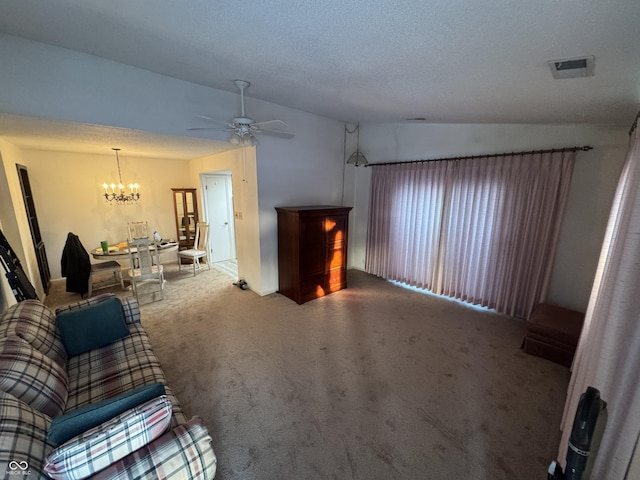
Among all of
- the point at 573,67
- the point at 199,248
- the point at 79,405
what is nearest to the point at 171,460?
the point at 79,405

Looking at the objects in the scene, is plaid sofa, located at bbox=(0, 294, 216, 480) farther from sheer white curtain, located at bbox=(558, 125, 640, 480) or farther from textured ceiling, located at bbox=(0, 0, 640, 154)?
textured ceiling, located at bbox=(0, 0, 640, 154)

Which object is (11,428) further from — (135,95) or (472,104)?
(472,104)

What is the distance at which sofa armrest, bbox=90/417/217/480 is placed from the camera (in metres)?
1.01

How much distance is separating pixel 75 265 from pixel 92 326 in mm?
2503

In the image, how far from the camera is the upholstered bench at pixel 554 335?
8.11ft

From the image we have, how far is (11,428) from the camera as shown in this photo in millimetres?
1043

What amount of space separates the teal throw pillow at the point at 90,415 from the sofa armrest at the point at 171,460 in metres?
0.23

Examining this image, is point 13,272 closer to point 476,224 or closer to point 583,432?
point 583,432

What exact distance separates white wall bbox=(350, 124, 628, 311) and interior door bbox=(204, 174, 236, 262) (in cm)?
420

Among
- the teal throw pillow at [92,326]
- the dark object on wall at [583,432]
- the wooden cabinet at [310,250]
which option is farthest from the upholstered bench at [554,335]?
the teal throw pillow at [92,326]

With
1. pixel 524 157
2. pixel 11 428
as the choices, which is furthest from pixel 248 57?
pixel 524 157

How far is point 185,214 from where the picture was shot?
17.7 ft

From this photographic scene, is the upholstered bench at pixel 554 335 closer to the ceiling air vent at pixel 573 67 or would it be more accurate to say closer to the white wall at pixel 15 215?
the ceiling air vent at pixel 573 67

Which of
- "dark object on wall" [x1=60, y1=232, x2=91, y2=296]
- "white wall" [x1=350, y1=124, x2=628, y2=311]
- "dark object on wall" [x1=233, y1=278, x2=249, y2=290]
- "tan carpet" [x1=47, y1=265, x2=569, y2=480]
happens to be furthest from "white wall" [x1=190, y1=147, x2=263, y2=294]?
"white wall" [x1=350, y1=124, x2=628, y2=311]
